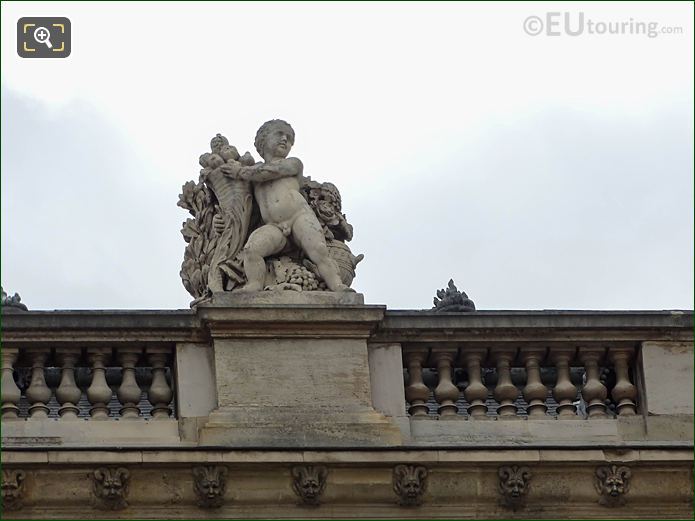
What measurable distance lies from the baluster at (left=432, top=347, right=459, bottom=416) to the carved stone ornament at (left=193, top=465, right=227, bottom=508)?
223 centimetres

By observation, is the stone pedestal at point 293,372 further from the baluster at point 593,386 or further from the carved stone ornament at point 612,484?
the baluster at point 593,386

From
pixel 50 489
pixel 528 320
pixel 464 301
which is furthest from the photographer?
pixel 464 301

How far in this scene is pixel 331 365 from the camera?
75.5 ft

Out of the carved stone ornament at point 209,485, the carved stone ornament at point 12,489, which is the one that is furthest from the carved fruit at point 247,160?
the carved stone ornament at point 12,489

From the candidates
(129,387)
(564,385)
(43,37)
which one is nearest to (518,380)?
(564,385)

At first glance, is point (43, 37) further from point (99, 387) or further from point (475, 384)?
point (475, 384)

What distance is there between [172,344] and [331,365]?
1306 mm

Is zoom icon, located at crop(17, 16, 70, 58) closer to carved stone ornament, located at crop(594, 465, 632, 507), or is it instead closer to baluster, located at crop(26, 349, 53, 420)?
baluster, located at crop(26, 349, 53, 420)

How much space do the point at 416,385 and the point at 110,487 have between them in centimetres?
292

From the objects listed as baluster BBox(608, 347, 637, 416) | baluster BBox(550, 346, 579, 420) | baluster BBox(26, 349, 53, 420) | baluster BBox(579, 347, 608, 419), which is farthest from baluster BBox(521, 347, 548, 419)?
baluster BBox(26, 349, 53, 420)

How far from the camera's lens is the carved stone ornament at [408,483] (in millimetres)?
22078

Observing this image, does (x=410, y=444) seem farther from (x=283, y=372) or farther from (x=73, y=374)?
(x=73, y=374)

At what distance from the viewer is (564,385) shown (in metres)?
23.5

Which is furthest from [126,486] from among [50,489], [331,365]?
[331,365]
